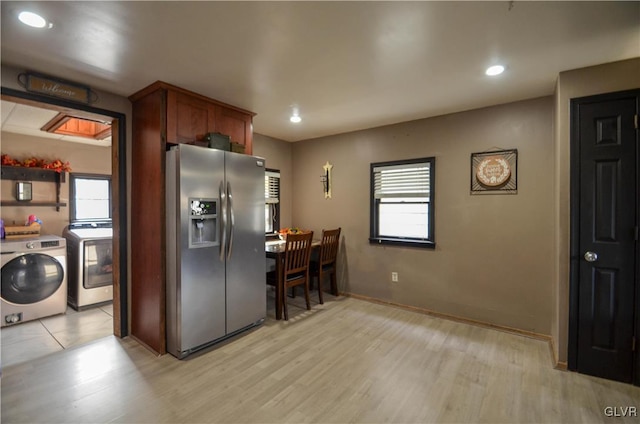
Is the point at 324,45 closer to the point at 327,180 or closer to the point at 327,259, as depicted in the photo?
the point at 327,180

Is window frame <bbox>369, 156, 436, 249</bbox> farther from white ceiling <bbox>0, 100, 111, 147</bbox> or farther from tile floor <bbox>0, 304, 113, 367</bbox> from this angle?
tile floor <bbox>0, 304, 113, 367</bbox>

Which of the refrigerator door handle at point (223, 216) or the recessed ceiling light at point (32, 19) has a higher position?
the recessed ceiling light at point (32, 19)

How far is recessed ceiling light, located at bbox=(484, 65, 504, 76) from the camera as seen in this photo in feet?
7.60

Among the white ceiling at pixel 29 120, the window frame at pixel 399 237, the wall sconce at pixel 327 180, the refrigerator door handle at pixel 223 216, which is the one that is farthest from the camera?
the wall sconce at pixel 327 180

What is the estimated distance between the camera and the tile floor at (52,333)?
2646mm

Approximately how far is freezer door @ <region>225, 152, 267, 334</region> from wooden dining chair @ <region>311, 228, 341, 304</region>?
0.95 metres

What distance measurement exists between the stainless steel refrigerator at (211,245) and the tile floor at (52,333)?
1.12 m

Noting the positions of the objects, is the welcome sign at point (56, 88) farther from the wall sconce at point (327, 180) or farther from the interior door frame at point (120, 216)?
the wall sconce at point (327, 180)

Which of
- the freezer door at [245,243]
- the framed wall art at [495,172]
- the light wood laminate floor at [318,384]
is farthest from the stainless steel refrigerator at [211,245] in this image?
the framed wall art at [495,172]

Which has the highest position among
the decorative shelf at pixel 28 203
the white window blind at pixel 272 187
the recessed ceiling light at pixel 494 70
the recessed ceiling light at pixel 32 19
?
the recessed ceiling light at pixel 494 70

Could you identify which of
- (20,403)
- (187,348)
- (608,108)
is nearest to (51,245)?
(20,403)

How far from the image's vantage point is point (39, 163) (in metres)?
3.96

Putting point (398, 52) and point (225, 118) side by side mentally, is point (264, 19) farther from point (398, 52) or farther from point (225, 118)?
point (225, 118)

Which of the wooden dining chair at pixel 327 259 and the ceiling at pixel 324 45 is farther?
the wooden dining chair at pixel 327 259
